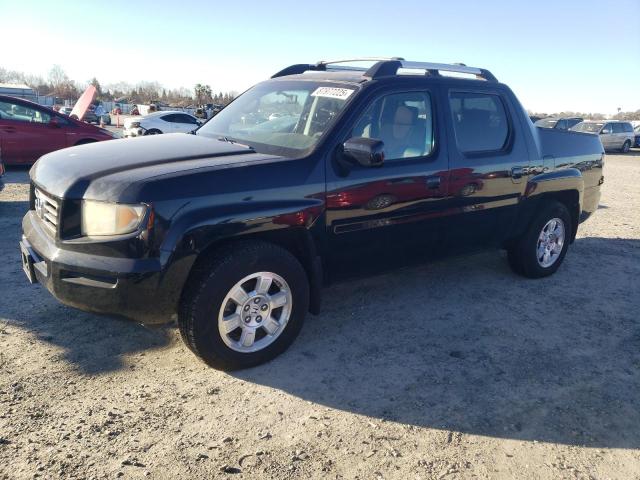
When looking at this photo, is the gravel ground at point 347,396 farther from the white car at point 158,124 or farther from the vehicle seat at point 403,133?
the white car at point 158,124

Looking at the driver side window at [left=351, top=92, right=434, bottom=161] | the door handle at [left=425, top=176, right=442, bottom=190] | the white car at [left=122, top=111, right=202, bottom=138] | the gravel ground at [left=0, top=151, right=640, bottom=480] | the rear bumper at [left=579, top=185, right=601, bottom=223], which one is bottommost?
the gravel ground at [left=0, top=151, right=640, bottom=480]

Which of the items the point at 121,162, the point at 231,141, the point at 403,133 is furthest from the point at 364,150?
the point at 121,162

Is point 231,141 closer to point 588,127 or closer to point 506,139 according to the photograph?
point 506,139

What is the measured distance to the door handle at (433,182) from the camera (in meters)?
3.87

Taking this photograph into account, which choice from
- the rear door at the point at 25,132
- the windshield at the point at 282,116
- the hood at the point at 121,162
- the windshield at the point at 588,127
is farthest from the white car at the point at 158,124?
the windshield at the point at 588,127

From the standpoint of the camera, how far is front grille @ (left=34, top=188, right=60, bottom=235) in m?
2.95

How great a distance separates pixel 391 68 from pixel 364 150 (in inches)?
41.5

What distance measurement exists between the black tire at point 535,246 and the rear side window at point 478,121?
3.08 ft

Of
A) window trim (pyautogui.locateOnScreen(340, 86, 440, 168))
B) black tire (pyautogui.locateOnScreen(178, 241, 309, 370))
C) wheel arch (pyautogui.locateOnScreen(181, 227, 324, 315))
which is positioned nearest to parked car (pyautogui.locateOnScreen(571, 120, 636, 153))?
window trim (pyautogui.locateOnScreen(340, 86, 440, 168))

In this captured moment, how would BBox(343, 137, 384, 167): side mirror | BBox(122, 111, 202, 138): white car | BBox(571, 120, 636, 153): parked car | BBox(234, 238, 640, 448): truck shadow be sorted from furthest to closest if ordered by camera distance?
BBox(571, 120, 636, 153): parked car
BBox(122, 111, 202, 138): white car
BBox(343, 137, 384, 167): side mirror
BBox(234, 238, 640, 448): truck shadow

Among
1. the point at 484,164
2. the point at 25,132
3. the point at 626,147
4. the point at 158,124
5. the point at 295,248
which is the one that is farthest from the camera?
the point at 626,147

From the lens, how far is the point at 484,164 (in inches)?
168

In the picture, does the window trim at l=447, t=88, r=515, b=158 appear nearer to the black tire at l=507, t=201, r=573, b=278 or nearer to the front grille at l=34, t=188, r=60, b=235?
the black tire at l=507, t=201, r=573, b=278

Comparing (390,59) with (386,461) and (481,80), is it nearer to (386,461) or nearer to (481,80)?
(481,80)
